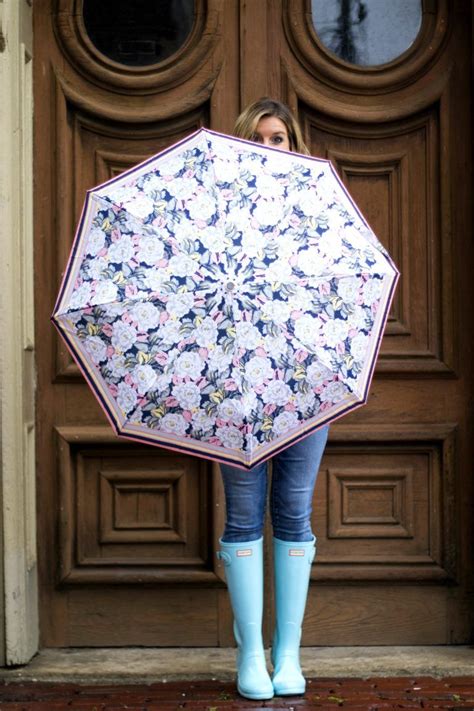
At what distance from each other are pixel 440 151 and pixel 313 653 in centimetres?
188

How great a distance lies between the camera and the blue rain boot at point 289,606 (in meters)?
3.41

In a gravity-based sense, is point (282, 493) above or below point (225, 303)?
below

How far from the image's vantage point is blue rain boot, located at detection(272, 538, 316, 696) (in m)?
3.41

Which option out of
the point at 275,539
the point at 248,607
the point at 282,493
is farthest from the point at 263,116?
the point at 248,607

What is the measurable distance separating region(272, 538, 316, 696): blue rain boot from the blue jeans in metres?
0.04

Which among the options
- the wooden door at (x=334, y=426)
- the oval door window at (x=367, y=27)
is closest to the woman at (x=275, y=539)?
the wooden door at (x=334, y=426)

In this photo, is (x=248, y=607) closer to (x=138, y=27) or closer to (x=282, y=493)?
(x=282, y=493)

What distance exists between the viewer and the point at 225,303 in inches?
112

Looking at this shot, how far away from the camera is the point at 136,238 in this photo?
9.67 ft

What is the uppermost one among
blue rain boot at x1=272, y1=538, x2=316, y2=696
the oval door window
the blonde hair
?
the oval door window

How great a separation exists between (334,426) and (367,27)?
1.47 m

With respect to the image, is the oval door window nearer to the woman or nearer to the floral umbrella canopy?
the woman

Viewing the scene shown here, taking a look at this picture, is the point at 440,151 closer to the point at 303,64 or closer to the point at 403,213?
the point at 403,213

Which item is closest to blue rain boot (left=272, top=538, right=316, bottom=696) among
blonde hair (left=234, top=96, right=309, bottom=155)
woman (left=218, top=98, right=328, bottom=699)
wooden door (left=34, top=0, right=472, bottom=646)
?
woman (left=218, top=98, right=328, bottom=699)
